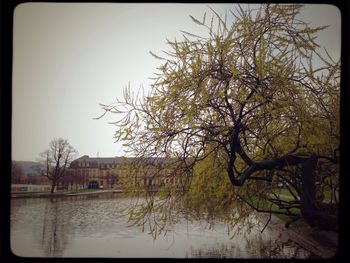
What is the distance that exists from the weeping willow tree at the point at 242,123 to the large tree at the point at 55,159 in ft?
1.25

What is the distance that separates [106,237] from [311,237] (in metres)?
1.51

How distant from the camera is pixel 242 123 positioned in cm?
246

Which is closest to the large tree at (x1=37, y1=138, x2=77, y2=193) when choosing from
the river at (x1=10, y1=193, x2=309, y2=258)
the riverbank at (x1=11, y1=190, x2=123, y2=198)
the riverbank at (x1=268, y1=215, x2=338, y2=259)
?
the riverbank at (x1=11, y1=190, x2=123, y2=198)

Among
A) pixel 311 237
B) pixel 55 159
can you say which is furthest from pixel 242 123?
pixel 55 159

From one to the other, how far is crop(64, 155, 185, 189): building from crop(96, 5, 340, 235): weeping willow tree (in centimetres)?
2

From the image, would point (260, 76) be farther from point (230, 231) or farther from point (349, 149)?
point (230, 231)

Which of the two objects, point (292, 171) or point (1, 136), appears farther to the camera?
point (292, 171)

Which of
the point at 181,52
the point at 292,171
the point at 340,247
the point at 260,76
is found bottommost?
the point at 340,247

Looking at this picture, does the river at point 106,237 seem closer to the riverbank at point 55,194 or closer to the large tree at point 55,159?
the riverbank at point 55,194

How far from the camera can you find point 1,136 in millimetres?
2312

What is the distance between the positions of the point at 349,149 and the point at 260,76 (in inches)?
32.0

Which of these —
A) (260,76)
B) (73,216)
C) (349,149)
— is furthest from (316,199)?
(73,216)

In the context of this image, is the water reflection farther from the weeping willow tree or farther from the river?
the weeping willow tree

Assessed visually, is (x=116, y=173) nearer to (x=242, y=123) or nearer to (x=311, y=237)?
(x=242, y=123)
